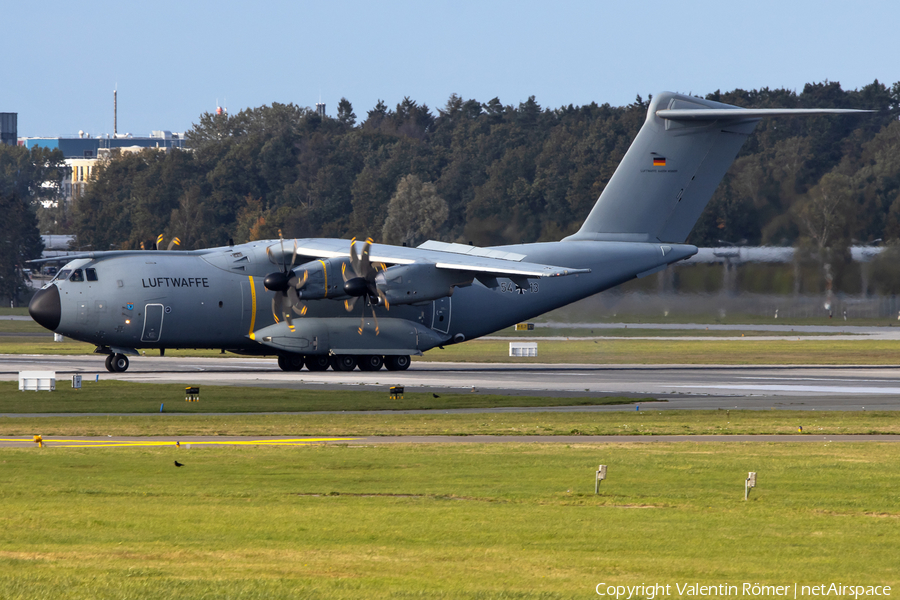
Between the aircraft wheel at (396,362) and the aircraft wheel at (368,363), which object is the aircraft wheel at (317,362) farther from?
the aircraft wheel at (396,362)

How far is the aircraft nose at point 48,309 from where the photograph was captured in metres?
40.2

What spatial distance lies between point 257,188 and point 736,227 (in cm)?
8273

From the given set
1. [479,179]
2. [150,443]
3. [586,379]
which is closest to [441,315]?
[586,379]

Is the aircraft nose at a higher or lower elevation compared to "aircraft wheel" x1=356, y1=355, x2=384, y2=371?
higher

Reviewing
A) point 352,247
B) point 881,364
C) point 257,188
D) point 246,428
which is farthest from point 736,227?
point 257,188

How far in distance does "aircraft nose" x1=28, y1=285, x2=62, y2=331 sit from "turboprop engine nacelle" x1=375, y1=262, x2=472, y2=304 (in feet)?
36.9

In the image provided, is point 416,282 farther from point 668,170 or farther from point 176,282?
point 668,170

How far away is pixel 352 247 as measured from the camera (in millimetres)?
40125

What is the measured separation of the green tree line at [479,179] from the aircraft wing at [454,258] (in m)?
15.3

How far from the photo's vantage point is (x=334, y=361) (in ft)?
145

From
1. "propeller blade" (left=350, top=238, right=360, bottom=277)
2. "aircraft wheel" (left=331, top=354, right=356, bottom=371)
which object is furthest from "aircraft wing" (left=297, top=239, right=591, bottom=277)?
"aircraft wheel" (left=331, top=354, right=356, bottom=371)

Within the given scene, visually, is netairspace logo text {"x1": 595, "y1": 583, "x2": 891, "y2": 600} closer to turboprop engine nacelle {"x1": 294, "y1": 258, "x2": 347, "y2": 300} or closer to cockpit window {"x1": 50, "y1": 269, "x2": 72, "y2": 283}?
turboprop engine nacelle {"x1": 294, "y1": 258, "x2": 347, "y2": 300}

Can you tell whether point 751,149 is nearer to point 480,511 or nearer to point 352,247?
point 352,247

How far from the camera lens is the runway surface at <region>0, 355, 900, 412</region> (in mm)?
32844
